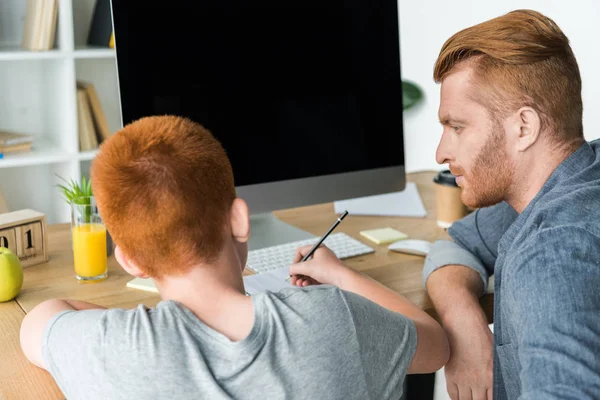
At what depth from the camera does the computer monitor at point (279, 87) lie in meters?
Answer: 1.51

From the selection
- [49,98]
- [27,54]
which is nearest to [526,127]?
[27,54]

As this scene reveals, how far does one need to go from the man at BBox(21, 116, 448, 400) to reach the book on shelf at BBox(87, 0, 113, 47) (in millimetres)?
2473

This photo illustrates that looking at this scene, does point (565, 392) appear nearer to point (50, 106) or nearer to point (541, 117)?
point (541, 117)

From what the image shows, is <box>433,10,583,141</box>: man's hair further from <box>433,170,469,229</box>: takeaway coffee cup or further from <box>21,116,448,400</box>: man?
<box>433,170,469,229</box>: takeaway coffee cup

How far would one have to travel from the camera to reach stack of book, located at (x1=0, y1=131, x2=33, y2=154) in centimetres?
308

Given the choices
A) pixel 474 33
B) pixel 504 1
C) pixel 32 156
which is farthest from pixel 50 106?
pixel 474 33

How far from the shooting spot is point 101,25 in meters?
3.26

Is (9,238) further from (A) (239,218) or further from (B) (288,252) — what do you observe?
(A) (239,218)

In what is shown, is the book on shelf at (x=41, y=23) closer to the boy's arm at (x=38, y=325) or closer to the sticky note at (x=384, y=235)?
the sticky note at (x=384, y=235)

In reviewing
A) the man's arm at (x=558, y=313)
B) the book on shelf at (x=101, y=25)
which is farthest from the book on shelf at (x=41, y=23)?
the man's arm at (x=558, y=313)

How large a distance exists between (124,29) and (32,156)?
5.89 ft

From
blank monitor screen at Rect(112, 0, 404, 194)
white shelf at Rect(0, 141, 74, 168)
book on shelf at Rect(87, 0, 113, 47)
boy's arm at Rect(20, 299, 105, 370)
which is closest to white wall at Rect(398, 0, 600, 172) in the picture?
blank monitor screen at Rect(112, 0, 404, 194)

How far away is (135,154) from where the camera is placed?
2.88 ft

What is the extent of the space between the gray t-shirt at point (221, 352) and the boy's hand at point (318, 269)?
318mm
